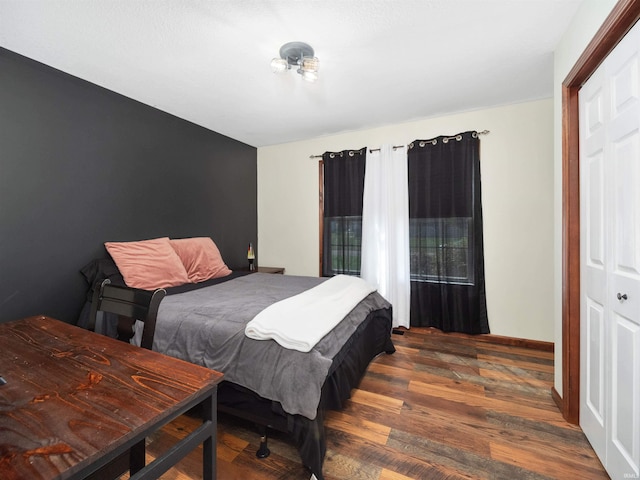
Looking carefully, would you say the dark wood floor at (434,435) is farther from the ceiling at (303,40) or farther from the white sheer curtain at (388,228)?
the ceiling at (303,40)

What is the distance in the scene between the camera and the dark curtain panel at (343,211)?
354cm

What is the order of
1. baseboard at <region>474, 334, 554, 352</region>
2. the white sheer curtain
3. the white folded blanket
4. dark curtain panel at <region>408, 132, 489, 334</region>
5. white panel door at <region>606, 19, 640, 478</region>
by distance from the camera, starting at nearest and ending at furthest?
white panel door at <region>606, 19, 640, 478</region>, the white folded blanket, baseboard at <region>474, 334, 554, 352</region>, dark curtain panel at <region>408, 132, 489, 334</region>, the white sheer curtain

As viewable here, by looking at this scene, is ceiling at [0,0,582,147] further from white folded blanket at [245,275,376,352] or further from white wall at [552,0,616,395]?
white folded blanket at [245,275,376,352]

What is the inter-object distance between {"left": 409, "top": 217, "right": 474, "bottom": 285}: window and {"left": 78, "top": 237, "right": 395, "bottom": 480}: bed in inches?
50.3

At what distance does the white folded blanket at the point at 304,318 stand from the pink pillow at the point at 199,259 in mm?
1270

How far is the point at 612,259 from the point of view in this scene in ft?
4.40

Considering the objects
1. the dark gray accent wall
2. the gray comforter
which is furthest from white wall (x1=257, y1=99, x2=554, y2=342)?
the dark gray accent wall

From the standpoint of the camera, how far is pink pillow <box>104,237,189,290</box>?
228 centimetres

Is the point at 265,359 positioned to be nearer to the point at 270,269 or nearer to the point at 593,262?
the point at 593,262

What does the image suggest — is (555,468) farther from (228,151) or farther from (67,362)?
(228,151)

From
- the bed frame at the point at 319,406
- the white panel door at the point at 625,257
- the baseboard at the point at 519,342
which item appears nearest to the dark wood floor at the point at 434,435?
the bed frame at the point at 319,406

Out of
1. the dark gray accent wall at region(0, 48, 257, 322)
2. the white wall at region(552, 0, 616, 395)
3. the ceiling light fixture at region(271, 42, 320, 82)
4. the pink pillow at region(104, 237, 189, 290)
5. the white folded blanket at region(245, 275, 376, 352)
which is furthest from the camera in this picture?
the pink pillow at region(104, 237, 189, 290)

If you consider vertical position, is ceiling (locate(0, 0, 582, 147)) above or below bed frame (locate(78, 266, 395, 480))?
above

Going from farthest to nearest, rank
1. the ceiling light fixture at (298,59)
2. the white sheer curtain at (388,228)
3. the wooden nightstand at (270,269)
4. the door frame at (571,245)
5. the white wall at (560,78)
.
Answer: the wooden nightstand at (270,269) → the white sheer curtain at (388,228) → the ceiling light fixture at (298,59) → the door frame at (571,245) → the white wall at (560,78)
